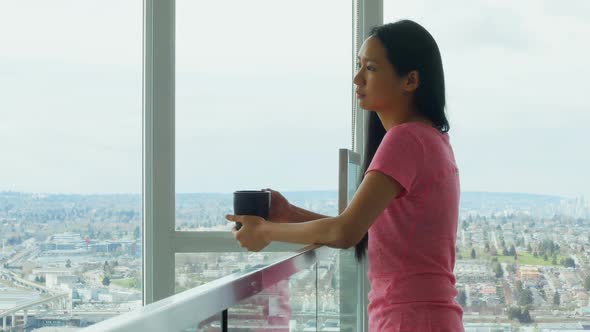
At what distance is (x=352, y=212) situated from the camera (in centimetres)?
168

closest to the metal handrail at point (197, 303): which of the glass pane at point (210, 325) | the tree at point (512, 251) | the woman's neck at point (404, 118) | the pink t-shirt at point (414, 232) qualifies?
the glass pane at point (210, 325)

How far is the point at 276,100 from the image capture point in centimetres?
401

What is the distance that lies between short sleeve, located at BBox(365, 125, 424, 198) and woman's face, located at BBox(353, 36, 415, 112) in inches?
6.3

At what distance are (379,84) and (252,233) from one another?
0.45m

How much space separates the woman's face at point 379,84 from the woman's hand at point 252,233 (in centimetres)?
37

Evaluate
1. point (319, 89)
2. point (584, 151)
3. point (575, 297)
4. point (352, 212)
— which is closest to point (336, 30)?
point (319, 89)

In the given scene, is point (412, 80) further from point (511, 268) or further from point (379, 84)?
point (511, 268)

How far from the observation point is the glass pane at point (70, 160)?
3.44 metres

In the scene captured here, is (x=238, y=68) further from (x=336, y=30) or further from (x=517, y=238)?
(x=517, y=238)

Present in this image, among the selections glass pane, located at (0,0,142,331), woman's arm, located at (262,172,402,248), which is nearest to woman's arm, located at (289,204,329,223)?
woman's arm, located at (262,172,402,248)

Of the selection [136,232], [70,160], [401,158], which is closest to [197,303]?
[401,158]

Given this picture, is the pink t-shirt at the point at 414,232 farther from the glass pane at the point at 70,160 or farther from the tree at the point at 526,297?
the tree at the point at 526,297

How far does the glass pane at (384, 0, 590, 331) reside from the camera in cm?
391

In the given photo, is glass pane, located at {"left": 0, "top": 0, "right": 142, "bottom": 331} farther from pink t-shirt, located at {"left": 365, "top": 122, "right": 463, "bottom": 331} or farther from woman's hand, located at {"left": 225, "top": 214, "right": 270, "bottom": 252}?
pink t-shirt, located at {"left": 365, "top": 122, "right": 463, "bottom": 331}
